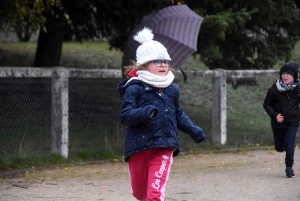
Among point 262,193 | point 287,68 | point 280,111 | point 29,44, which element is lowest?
point 29,44

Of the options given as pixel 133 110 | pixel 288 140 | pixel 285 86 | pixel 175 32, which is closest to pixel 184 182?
pixel 288 140

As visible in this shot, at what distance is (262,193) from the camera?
8.48m

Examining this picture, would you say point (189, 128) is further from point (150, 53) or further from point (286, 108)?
point (286, 108)

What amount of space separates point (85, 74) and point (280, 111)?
12.5 ft

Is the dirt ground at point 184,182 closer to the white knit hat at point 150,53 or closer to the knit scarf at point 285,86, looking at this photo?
the knit scarf at point 285,86

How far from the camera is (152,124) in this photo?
5.55 m

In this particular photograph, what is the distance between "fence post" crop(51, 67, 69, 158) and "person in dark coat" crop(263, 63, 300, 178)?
12.1ft

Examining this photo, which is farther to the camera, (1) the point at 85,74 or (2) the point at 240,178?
(1) the point at 85,74

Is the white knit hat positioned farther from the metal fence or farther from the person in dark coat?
the metal fence

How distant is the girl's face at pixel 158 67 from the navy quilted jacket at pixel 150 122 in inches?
5.2

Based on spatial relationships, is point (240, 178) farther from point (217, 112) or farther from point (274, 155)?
point (217, 112)

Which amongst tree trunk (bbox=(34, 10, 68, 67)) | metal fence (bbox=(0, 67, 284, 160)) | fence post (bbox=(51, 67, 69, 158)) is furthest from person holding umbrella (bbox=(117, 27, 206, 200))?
tree trunk (bbox=(34, 10, 68, 67))

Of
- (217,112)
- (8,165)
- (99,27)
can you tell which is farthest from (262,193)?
(99,27)

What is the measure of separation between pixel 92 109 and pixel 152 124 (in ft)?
22.0
